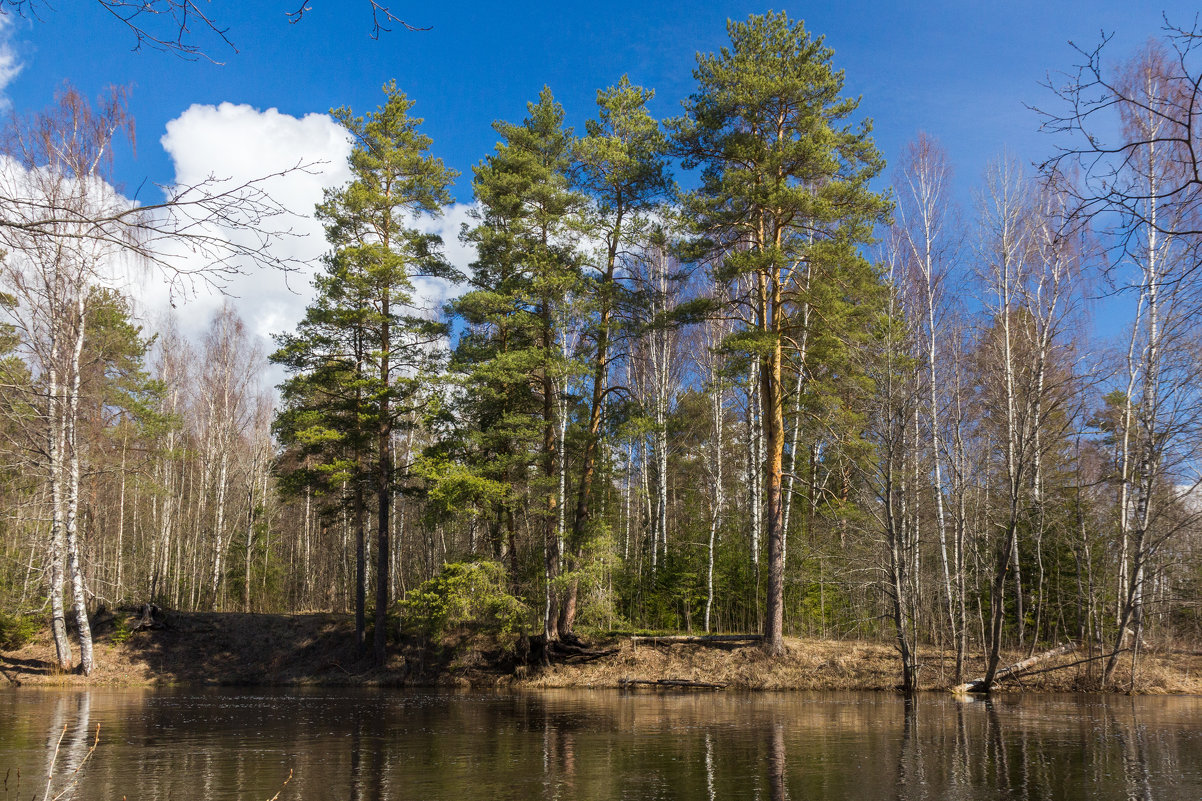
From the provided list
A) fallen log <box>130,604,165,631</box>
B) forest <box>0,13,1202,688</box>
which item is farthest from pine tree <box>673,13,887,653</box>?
fallen log <box>130,604,165,631</box>

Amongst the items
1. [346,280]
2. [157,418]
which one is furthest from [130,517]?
[346,280]

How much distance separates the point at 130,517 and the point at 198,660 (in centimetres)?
1455

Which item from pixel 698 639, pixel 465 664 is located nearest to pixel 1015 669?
pixel 698 639

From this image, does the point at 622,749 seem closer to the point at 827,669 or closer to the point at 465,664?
the point at 827,669

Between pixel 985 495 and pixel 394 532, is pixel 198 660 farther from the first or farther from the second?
pixel 985 495

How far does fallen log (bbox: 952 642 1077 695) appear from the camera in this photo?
56.9 feet

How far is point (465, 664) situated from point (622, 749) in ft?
47.3

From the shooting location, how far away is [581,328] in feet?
75.3

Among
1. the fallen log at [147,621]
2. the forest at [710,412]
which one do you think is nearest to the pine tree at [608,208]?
the forest at [710,412]

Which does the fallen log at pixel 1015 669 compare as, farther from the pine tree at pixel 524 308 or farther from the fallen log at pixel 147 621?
the fallen log at pixel 147 621

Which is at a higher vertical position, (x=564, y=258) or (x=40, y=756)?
(x=564, y=258)

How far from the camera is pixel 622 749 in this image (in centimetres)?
1010

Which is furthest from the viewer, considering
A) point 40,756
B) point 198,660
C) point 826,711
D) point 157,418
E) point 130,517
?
point 130,517

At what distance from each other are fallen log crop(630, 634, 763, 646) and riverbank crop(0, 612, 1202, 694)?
8 cm
